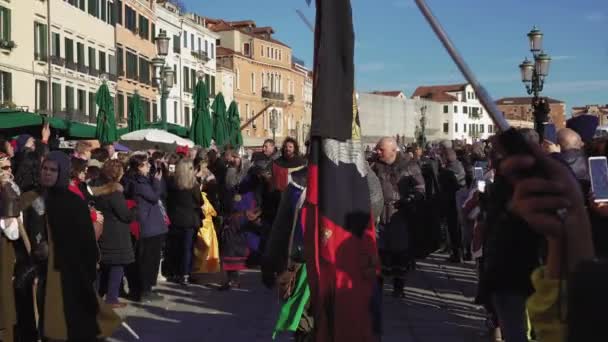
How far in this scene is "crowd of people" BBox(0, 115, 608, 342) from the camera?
9.38ft

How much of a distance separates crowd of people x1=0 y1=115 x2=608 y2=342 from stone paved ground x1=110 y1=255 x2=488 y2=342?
0.38 meters

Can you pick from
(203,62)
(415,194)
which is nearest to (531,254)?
(415,194)

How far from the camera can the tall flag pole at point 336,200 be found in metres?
4.45

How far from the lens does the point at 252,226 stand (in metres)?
10.7

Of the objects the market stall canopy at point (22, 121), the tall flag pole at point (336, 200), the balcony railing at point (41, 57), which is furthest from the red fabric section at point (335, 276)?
the balcony railing at point (41, 57)

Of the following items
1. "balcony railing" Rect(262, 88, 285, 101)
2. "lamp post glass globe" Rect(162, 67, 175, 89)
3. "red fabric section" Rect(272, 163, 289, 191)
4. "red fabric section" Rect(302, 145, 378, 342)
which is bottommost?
"red fabric section" Rect(302, 145, 378, 342)

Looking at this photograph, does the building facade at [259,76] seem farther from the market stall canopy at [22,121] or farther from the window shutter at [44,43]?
the market stall canopy at [22,121]

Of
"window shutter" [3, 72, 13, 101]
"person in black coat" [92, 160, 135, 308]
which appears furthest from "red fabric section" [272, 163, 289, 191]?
"window shutter" [3, 72, 13, 101]

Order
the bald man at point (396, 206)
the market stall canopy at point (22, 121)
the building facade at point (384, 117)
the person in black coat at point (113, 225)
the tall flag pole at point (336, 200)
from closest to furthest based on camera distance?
the tall flag pole at point (336, 200)
the person in black coat at point (113, 225)
the bald man at point (396, 206)
the market stall canopy at point (22, 121)
the building facade at point (384, 117)

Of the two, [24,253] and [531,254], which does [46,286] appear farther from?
[531,254]

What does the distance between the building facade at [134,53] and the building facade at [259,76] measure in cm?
2219

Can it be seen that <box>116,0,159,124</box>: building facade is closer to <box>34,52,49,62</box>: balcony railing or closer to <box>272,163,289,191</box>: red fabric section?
<box>34,52,49,62</box>: balcony railing

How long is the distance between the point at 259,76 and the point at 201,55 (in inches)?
819

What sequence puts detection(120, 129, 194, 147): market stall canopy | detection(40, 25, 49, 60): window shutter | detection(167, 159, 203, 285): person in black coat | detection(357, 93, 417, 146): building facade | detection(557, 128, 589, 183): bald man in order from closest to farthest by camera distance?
detection(557, 128, 589, 183): bald man → detection(167, 159, 203, 285): person in black coat → detection(120, 129, 194, 147): market stall canopy → detection(40, 25, 49, 60): window shutter → detection(357, 93, 417, 146): building facade
